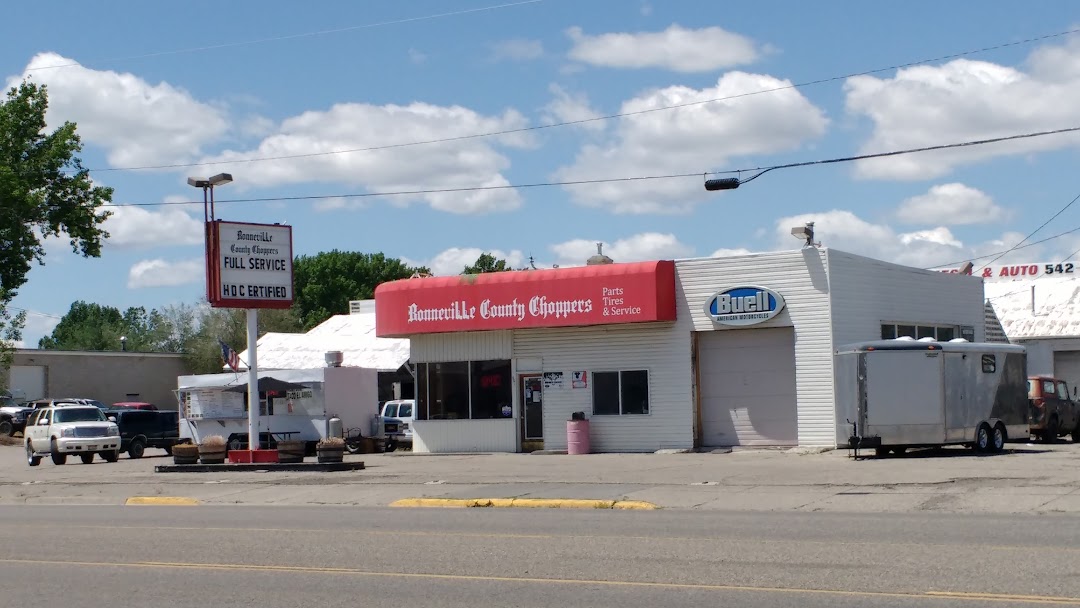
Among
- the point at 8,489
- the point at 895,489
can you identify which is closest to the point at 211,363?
the point at 8,489

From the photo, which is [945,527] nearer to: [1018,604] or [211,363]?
[1018,604]

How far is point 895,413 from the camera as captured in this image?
24938 millimetres

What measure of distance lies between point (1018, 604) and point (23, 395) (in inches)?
2667

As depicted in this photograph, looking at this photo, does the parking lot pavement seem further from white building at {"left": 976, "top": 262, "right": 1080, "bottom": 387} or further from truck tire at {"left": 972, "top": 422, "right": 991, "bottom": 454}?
white building at {"left": 976, "top": 262, "right": 1080, "bottom": 387}

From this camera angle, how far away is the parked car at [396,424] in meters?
38.6

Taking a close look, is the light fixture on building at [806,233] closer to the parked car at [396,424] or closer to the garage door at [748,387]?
the garage door at [748,387]

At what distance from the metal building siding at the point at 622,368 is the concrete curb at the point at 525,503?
39.2ft

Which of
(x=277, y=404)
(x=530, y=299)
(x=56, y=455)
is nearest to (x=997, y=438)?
(x=530, y=299)

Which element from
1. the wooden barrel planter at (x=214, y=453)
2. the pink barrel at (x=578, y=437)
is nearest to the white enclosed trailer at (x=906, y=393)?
the pink barrel at (x=578, y=437)

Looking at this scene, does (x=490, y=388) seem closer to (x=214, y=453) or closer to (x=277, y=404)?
(x=277, y=404)

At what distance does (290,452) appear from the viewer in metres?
28.9

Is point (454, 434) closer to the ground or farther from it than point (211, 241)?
closer to the ground

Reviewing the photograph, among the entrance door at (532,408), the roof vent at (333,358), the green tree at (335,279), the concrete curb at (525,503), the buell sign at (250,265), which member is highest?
the green tree at (335,279)

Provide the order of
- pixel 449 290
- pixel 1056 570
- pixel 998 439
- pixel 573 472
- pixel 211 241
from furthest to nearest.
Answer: pixel 449 290, pixel 211 241, pixel 998 439, pixel 573 472, pixel 1056 570
